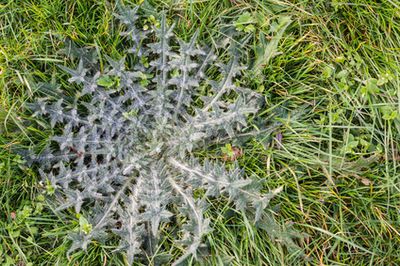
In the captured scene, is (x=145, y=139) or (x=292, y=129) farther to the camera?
(x=145, y=139)

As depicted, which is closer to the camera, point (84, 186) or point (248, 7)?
point (84, 186)

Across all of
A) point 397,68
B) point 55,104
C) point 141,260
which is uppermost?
point 397,68

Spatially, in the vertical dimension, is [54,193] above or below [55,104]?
below

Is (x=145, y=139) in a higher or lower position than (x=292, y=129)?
lower

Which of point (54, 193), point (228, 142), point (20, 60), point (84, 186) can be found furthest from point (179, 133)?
point (20, 60)

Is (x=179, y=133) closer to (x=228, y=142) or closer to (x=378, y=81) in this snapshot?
(x=228, y=142)
